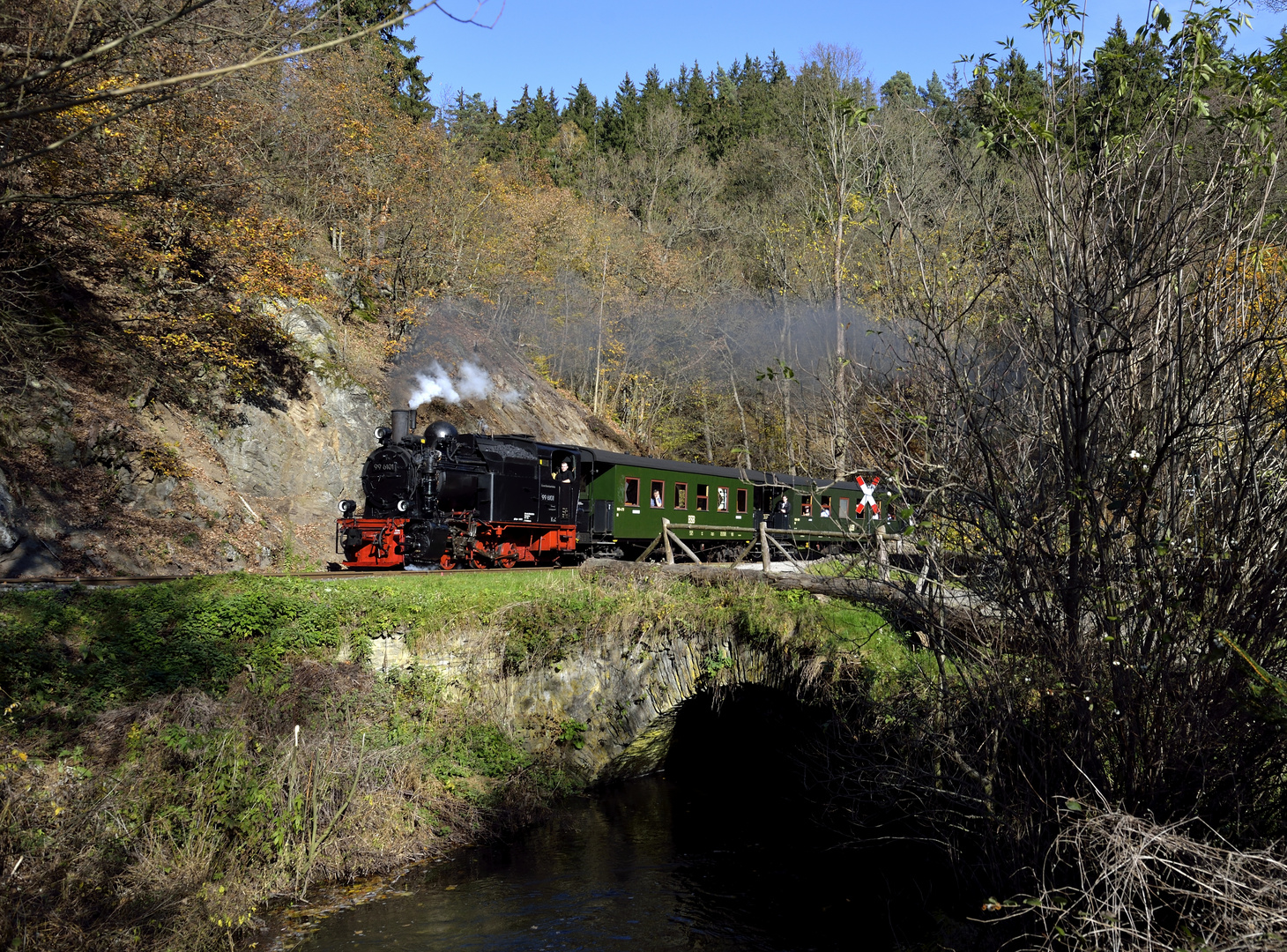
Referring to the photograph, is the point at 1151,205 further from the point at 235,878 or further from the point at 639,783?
the point at 639,783

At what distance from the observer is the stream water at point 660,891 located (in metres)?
8.95

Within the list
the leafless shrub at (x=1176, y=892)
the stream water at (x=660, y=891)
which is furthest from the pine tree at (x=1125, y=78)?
the stream water at (x=660, y=891)

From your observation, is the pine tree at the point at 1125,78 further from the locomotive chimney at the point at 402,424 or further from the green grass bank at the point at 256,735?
the locomotive chimney at the point at 402,424

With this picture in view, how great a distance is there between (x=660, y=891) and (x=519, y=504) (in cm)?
1002

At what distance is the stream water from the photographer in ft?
29.4

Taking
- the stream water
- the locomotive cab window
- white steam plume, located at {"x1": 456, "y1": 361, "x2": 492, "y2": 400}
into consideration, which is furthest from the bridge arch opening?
white steam plume, located at {"x1": 456, "y1": 361, "x2": 492, "y2": 400}

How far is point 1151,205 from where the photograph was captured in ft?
17.6

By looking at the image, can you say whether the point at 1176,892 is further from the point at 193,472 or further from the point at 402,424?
the point at 193,472

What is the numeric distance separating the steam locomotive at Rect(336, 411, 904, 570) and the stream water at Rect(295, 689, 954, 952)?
15.5ft

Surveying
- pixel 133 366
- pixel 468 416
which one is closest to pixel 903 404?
pixel 133 366

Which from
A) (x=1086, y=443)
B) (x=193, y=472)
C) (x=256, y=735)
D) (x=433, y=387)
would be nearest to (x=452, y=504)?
(x=193, y=472)

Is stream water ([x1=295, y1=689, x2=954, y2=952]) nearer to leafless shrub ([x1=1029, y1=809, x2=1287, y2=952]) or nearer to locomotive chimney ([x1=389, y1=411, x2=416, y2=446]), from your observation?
leafless shrub ([x1=1029, y1=809, x2=1287, y2=952])

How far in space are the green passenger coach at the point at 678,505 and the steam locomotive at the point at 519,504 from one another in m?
0.03

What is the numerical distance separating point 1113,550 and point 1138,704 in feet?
3.30
